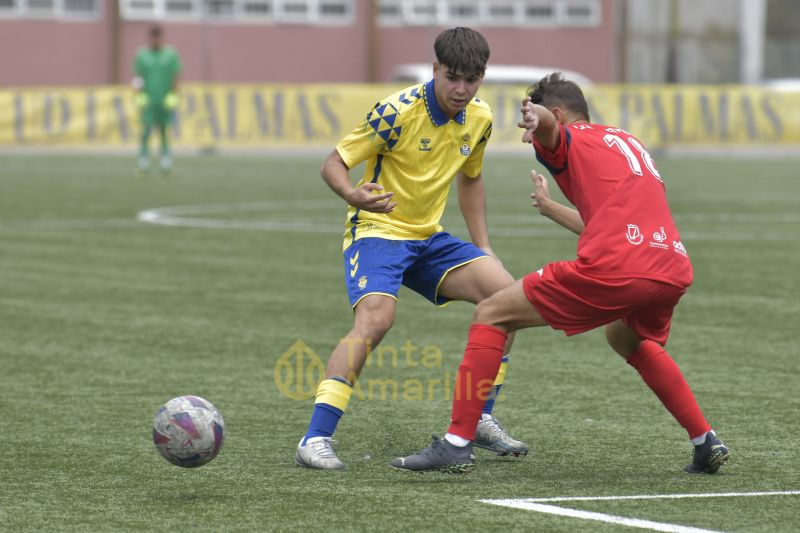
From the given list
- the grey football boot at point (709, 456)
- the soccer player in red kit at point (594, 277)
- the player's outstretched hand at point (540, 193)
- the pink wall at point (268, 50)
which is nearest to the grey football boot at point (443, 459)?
the soccer player in red kit at point (594, 277)

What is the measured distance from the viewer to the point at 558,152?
6.22 meters

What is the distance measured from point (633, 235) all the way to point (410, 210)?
3.88 feet

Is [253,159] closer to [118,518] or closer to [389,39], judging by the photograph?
[389,39]

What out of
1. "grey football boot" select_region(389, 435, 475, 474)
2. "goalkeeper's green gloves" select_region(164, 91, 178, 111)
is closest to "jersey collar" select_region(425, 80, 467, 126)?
"grey football boot" select_region(389, 435, 475, 474)

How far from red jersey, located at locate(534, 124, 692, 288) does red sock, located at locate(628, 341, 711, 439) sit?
42 centimetres

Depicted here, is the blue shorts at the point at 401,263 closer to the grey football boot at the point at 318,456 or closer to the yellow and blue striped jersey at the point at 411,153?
the yellow and blue striped jersey at the point at 411,153

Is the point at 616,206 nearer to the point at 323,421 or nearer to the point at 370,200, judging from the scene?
the point at 370,200

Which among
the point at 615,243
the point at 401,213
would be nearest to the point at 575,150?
the point at 615,243

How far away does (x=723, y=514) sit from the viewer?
218 inches

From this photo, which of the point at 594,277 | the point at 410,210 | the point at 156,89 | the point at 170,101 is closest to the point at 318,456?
the point at 410,210

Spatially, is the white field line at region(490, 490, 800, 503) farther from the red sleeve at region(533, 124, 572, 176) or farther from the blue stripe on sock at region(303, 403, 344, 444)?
the red sleeve at region(533, 124, 572, 176)

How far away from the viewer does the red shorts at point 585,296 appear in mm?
6051

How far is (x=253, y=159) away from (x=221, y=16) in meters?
17.2

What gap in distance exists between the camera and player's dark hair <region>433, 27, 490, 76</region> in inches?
255
